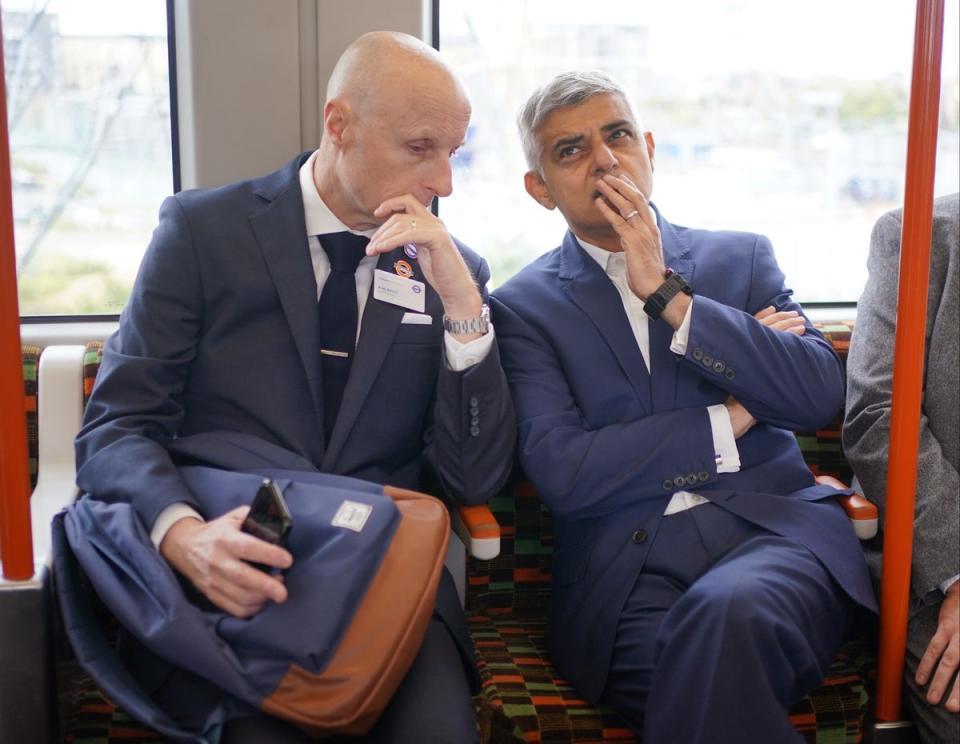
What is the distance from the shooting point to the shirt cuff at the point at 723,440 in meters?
2.38

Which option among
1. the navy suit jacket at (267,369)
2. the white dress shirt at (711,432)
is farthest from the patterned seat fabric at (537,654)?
the white dress shirt at (711,432)

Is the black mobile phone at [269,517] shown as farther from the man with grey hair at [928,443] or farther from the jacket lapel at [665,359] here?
the man with grey hair at [928,443]

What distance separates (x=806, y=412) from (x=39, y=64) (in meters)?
2.17

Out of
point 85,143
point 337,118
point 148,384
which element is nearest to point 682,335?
point 337,118

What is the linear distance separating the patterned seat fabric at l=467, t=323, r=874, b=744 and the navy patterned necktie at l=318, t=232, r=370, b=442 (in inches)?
22.5

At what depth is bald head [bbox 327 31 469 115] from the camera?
7.48 ft

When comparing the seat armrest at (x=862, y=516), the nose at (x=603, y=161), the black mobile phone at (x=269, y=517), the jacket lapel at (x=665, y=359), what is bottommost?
the seat armrest at (x=862, y=516)

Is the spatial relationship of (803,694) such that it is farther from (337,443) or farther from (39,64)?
(39,64)

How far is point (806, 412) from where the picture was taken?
7.77 feet

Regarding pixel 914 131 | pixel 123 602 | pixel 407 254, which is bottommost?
pixel 123 602

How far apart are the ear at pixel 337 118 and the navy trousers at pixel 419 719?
1.09m

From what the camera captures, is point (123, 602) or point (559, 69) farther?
point (559, 69)

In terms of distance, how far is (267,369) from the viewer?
2.29 metres

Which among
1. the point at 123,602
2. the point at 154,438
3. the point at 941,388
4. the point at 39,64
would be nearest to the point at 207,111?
the point at 39,64
